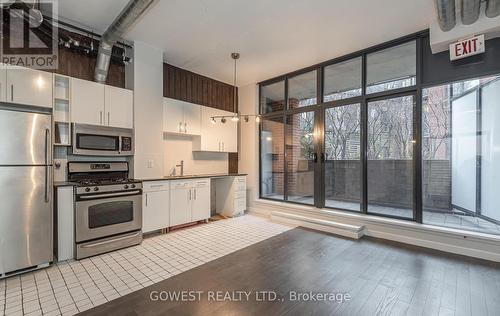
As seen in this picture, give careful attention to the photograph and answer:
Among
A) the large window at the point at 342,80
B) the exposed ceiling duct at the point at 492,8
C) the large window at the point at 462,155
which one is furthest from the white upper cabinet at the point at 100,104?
the exposed ceiling duct at the point at 492,8

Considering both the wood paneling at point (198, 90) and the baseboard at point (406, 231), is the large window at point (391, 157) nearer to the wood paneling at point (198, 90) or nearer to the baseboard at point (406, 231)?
the baseboard at point (406, 231)

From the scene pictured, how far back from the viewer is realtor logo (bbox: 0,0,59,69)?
9.78 ft

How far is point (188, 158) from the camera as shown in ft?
16.8

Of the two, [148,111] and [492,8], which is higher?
[492,8]

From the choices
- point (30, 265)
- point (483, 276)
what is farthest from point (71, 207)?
point (483, 276)

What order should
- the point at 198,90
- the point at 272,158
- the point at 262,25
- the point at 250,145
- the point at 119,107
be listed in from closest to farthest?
the point at 262,25, the point at 119,107, the point at 198,90, the point at 272,158, the point at 250,145

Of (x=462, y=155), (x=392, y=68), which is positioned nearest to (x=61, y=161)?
(x=392, y=68)

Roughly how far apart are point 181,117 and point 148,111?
0.71 metres

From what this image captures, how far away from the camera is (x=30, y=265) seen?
268cm

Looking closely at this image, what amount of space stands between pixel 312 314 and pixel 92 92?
387cm

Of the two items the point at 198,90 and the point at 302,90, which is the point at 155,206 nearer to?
the point at 198,90

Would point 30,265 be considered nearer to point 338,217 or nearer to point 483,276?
point 338,217

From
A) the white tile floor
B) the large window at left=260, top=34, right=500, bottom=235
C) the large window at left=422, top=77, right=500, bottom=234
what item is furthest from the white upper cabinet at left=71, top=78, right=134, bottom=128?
the large window at left=422, top=77, right=500, bottom=234

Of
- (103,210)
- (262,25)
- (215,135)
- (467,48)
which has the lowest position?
(103,210)
